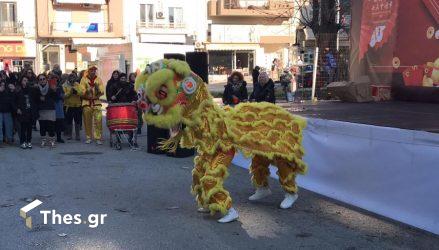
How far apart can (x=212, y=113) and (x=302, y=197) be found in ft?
7.28

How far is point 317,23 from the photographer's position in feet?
75.5

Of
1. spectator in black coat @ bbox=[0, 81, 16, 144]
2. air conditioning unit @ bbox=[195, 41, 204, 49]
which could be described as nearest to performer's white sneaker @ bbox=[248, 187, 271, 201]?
spectator in black coat @ bbox=[0, 81, 16, 144]

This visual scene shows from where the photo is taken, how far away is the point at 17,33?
155 ft

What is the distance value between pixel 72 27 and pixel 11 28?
5.36m

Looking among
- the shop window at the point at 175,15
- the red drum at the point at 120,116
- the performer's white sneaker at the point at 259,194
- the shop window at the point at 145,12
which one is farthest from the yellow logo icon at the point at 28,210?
the shop window at the point at 175,15

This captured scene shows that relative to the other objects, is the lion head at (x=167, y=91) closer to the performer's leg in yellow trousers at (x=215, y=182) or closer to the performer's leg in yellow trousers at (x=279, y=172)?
the performer's leg in yellow trousers at (x=215, y=182)

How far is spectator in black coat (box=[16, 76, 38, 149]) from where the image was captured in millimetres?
11781

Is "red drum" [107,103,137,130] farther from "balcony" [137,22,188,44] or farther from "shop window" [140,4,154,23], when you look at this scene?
"shop window" [140,4,154,23]

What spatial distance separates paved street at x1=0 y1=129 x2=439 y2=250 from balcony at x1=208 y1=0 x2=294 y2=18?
45.8m

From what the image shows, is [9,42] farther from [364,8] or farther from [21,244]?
[21,244]

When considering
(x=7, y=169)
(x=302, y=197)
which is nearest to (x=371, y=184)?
(x=302, y=197)

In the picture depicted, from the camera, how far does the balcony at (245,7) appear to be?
53469 millimetres

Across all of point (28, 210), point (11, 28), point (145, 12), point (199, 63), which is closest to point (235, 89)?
point (199, 63)

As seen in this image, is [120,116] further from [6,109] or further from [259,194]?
[259,194]
